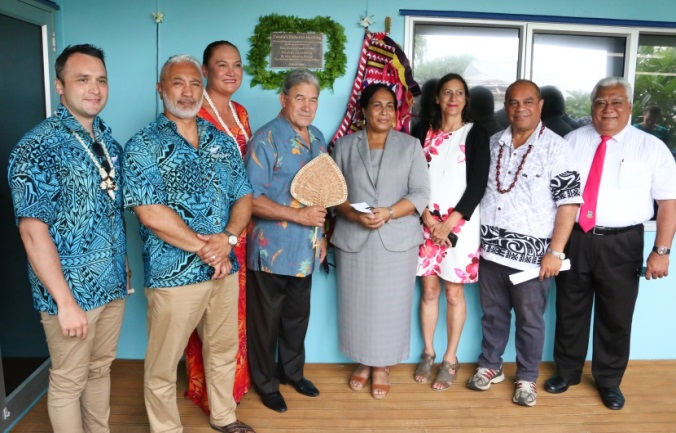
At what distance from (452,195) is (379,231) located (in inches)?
18.6

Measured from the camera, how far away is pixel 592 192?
2879 mm

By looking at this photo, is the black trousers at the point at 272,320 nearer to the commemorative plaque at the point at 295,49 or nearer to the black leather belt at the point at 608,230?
the commemorative plaque at the point at 295,49

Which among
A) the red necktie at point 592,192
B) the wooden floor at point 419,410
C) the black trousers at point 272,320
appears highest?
the red necktie at point 592,192

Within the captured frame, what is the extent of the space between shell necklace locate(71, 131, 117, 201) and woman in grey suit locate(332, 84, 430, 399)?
3.91ft

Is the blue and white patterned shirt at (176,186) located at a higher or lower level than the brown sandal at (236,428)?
higher

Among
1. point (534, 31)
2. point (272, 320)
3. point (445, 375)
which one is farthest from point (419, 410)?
point (534, 31)

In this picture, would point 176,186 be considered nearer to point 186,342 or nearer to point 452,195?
point 186,342

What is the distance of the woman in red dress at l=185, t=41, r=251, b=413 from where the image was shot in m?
2.72

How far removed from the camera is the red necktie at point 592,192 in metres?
2.88

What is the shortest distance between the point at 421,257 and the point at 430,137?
2.29ft

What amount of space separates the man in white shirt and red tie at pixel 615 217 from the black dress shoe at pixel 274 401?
171cm

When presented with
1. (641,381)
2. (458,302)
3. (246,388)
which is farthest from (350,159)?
(641,381)

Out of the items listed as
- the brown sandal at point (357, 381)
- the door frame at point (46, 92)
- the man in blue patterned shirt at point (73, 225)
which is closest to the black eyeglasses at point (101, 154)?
the man in blue patterned shirt at point (73, 225)

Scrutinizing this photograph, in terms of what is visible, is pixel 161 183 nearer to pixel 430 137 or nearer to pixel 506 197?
pixel 430 137
